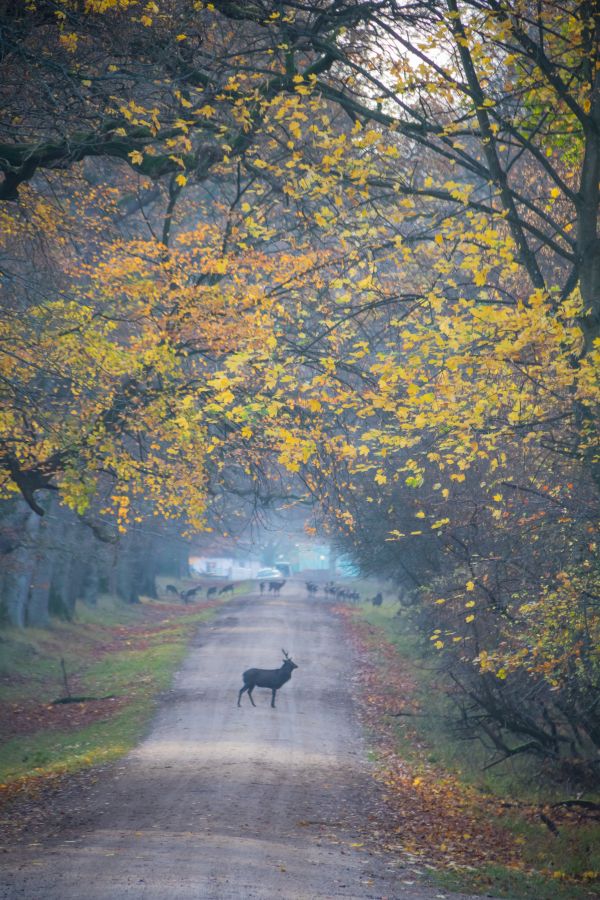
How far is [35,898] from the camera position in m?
7.86

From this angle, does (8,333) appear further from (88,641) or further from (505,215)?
(88,641)

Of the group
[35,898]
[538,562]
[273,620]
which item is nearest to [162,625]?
[273,620]

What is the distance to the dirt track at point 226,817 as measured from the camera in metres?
8.58

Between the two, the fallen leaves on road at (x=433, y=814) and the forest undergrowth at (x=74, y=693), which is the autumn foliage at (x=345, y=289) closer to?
the fallen leaves on road at (x=433, y=814)

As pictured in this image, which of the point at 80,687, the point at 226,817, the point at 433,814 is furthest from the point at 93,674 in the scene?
the point at 226,817

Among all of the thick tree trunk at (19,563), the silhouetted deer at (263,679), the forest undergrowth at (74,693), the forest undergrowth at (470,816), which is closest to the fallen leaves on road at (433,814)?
the forest undergrowth at (470,816)

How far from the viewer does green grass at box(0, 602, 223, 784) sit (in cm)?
1605

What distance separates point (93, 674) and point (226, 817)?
15.4 meters

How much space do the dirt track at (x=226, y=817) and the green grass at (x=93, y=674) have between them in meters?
0.80

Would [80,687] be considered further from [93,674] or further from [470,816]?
[470,816]

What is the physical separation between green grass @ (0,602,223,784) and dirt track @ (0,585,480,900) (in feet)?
2.63

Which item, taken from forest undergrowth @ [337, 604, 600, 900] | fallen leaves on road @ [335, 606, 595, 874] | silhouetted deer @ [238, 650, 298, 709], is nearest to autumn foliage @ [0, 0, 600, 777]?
forest undergrowth @ [337, 604, 600, 900]

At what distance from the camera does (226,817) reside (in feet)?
37.1

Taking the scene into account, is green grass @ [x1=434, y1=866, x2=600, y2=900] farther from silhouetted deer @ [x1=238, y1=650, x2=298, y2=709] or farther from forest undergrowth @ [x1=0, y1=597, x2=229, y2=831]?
silhouetted deer @ [x1=238, y1=650, x2=298, y2=709]
